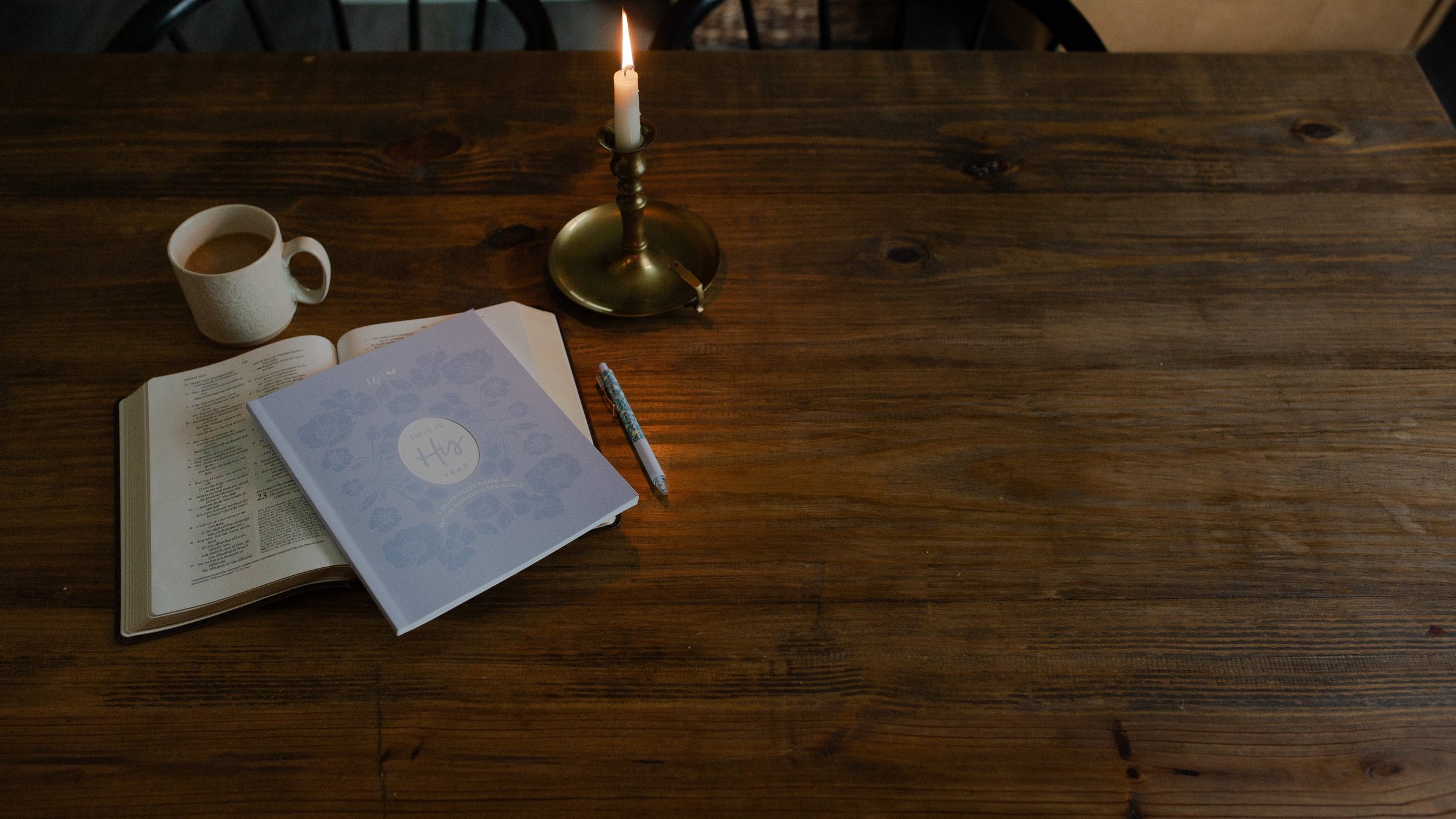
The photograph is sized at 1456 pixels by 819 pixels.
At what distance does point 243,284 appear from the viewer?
0.80 m

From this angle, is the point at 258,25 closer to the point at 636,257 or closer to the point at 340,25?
the point at 340,25

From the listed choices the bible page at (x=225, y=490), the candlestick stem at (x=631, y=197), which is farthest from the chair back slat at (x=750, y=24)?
the bible page at (x=225, y=490)

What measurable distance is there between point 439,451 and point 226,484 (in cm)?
16

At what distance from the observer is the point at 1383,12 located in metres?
1.76

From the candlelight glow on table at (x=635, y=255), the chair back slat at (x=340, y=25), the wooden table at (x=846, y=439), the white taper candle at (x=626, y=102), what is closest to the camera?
the wooden table at (x=846, y=439)

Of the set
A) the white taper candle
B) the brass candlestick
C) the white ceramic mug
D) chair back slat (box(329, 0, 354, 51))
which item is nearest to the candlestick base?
the brass candlestick

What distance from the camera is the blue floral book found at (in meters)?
0.69

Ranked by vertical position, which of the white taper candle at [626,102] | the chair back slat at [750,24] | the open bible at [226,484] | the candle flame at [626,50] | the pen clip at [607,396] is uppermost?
the candle flame at [626,50]

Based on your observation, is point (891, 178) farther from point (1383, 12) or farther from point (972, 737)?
point (1383, 12)

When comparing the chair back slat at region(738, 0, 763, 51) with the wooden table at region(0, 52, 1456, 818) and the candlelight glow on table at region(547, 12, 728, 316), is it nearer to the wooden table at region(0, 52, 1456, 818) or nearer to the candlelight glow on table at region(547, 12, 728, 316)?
the wooden table at region(0, 52, 1456, 818)

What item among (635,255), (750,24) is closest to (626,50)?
(635,255)

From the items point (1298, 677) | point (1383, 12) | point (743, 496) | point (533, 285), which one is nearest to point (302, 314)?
point (533, 285)

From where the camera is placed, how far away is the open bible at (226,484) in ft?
2.25

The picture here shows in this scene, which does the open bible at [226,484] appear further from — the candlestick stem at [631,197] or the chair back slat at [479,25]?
the chair back slat at [479,25]
